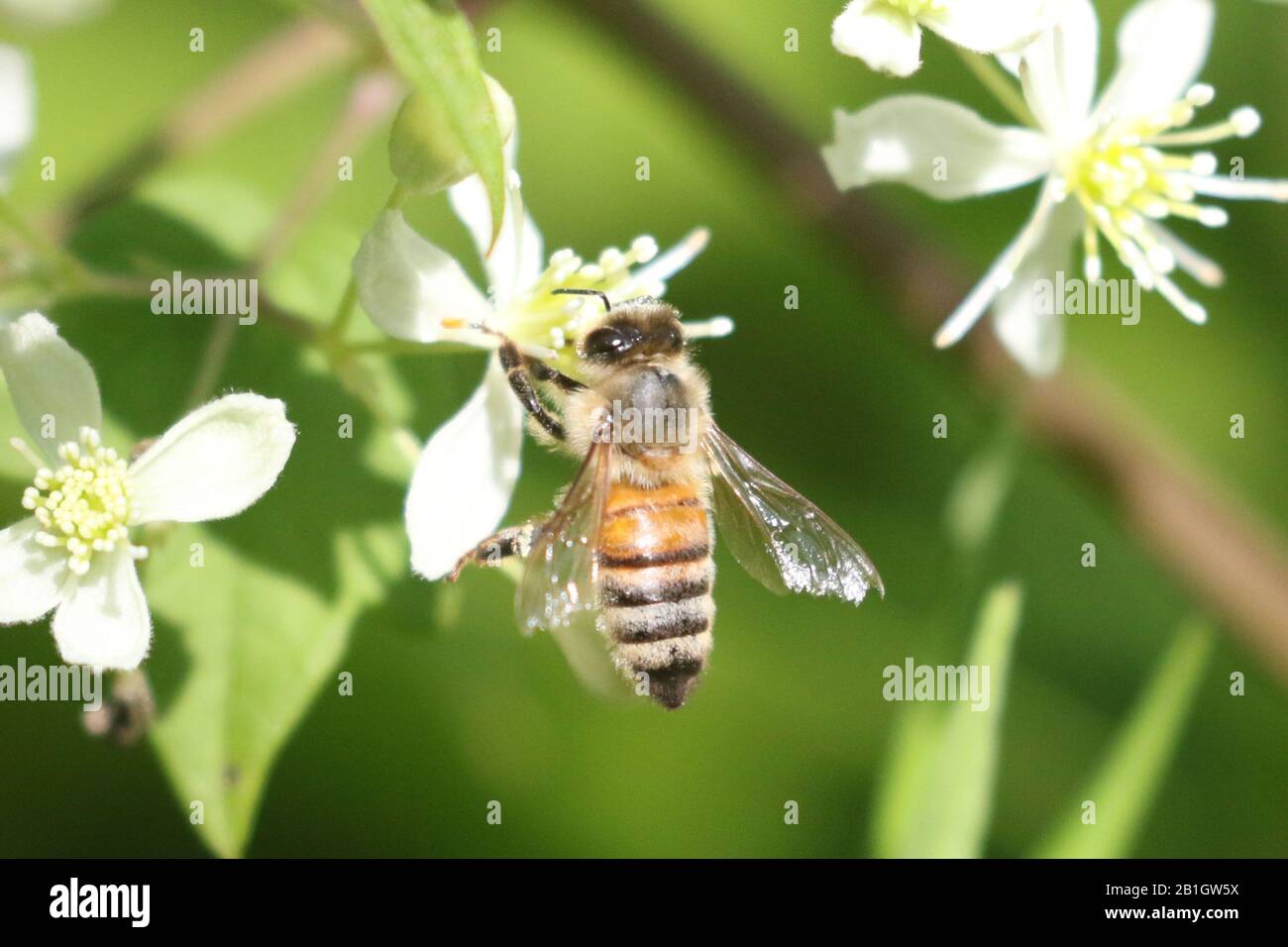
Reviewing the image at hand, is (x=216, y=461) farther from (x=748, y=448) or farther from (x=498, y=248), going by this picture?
(x=748, y=448)

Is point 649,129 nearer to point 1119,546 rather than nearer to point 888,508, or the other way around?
point 888,508

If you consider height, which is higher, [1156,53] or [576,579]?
[1156,53]

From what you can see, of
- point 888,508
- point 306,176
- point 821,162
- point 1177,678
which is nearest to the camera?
point 306,176

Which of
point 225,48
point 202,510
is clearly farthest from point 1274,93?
point 202,510

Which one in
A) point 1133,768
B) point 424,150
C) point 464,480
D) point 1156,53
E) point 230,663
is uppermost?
point 1156,53

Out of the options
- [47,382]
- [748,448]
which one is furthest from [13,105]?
[748,448]

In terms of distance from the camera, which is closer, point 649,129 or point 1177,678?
point 1177,678

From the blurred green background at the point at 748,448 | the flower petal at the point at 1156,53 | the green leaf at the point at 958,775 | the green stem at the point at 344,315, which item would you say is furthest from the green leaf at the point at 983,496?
the green stem at the point at 344,315
